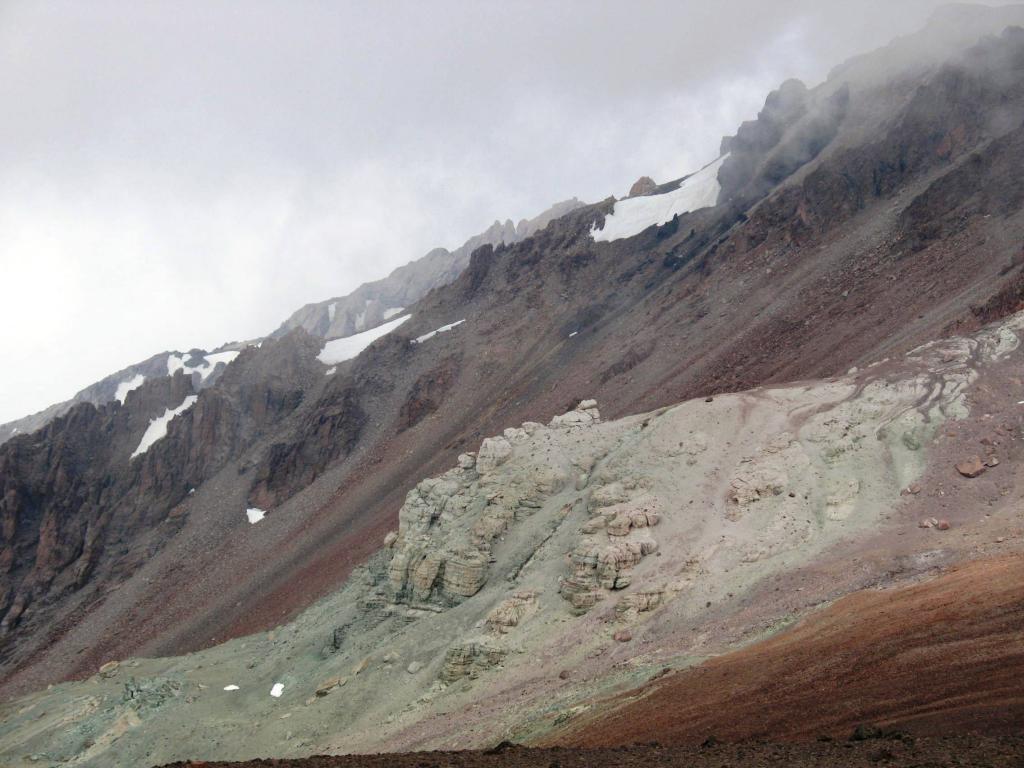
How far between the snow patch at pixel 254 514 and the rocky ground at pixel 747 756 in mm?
70807

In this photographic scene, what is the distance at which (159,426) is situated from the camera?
11188 cm

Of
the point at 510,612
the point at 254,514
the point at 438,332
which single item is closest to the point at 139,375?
the point at 438,332

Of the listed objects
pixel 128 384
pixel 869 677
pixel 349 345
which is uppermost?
pixel 128 384

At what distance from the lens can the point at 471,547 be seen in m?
32.3

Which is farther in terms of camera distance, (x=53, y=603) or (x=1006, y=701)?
(x=53, y=603)

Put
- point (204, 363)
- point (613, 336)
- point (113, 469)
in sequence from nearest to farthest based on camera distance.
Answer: point (613, 336) → point (113, 469) → point (204, 363)

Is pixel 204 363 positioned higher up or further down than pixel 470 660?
higher up

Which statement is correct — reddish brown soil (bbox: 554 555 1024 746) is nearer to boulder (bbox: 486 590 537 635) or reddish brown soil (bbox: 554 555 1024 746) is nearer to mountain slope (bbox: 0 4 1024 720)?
Result: boulder (bbox: 486 590 537 635)

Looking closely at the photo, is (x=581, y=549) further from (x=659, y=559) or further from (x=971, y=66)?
(x=971, y=66)

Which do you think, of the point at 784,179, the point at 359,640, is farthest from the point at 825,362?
the point at 784,179

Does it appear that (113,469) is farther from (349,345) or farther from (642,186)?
(642,186)

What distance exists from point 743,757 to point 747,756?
0.07 m

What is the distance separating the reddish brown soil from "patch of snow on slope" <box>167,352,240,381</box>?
144194mm

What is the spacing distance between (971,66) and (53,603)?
118641 mm
